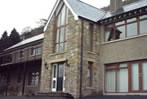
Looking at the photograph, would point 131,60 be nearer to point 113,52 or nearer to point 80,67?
point 113,52

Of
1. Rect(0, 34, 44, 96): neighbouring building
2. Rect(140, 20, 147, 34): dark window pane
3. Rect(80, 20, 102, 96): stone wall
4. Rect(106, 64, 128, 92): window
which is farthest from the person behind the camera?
Rect(0, 34, 44, 96): neighbouring building

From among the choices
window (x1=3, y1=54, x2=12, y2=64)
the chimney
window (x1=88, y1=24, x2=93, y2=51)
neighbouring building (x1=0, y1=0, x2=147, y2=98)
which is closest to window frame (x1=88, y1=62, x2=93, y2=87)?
neighbouring building (x1=0, y1=0, x2=147, y2=98)

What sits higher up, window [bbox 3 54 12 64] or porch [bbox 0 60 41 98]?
window [bbox 3 54 12 64]

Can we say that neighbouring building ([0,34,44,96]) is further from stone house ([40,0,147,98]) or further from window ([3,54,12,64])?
stone house ([40,0,147,98])

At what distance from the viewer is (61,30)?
19.0m

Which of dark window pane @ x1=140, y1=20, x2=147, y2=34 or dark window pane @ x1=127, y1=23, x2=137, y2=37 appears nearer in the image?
dark window pane @ x1=140, y1=20, x2=147, y2=34

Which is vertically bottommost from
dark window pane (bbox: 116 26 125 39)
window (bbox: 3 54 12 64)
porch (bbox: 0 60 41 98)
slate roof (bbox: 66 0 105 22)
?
porch (bbox: 0 60 41 98)

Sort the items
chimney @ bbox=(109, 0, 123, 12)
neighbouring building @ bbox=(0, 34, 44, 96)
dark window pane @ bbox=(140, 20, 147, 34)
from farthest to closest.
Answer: neighbouring building @ bbox=(0, 34, 44, 96)
chimney @ bbox=(109, 0, 123, 12)
dark window pane @ bbox=(140, 20, 147, 34)

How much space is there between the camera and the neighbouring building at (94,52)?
15.3m

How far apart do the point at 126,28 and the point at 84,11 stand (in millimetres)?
4067

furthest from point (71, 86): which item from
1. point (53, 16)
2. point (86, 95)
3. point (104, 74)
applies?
point (53, 16)

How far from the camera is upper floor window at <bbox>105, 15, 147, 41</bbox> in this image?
1545 cm

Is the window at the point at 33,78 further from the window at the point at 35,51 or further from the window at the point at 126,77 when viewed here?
the window at the point at 126,77

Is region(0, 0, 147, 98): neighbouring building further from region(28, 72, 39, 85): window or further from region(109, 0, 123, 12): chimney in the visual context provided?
region(28, 72, 39, 85): window
